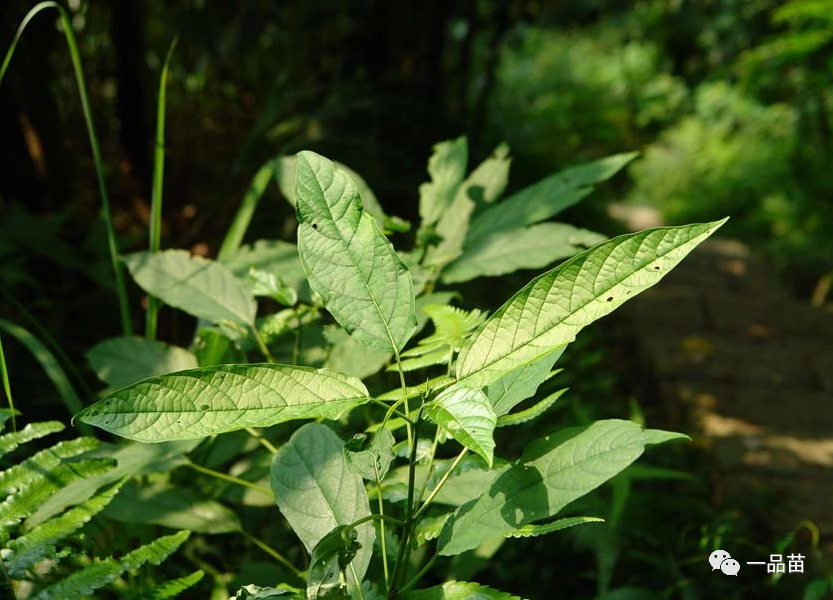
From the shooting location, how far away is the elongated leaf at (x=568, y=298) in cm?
60

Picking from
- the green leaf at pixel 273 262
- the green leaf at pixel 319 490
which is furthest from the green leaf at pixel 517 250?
the green leaf at pixel 319 490

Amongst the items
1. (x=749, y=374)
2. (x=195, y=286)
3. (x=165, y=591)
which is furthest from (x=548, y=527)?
(x=749, y=374)

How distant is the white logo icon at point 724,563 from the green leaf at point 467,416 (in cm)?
78

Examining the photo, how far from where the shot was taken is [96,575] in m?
0.73

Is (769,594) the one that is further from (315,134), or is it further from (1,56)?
(1,56)

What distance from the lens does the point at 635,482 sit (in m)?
2.13

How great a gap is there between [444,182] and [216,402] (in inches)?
25.6

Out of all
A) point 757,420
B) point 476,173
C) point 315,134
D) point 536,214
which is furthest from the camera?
point 757,420

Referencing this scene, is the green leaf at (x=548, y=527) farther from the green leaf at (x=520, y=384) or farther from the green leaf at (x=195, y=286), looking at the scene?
the green leaf at (x=195, y=286)

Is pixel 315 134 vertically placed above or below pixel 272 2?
below

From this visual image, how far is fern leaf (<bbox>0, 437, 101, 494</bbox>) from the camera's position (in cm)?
80

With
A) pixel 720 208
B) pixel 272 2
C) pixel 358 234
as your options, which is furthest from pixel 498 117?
pixel 358 234

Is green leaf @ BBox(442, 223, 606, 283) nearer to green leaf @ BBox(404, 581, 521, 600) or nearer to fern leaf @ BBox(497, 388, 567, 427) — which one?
fern leaf @ BBox(497, 388, 567, 427)

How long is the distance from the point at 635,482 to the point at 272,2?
6.59ft
